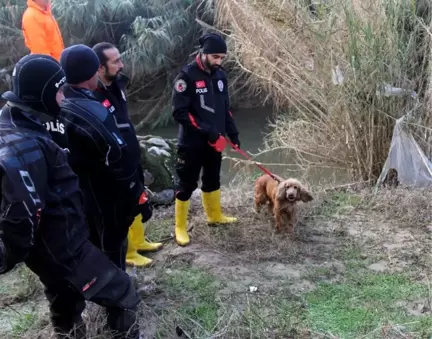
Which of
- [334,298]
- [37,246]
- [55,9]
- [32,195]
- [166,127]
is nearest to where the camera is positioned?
[32,195]

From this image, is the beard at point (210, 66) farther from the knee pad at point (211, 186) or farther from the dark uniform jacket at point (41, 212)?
the dark uniform jacket at point (41, 212)

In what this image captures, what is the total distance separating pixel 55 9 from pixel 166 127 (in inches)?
144

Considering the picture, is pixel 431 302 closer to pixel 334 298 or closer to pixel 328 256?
pixel 334 298

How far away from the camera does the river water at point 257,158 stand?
7.73 metres

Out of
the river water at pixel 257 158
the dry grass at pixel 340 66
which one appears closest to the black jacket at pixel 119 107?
the dry grass at pixel 340 66

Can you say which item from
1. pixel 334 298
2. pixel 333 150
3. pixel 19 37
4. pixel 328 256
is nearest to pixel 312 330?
pixel 334 298

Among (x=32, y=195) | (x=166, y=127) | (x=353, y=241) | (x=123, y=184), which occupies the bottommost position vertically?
(x=166, y=127)

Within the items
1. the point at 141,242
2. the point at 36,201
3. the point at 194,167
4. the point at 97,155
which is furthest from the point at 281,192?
the point at 36,201

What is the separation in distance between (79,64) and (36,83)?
24.9 inches

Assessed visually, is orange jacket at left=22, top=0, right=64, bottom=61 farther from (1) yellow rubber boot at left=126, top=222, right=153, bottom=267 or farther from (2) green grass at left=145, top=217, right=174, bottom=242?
(1) yellow rubber boot at left=126, top=222, right=153, bottom=267

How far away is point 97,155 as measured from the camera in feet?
10.7

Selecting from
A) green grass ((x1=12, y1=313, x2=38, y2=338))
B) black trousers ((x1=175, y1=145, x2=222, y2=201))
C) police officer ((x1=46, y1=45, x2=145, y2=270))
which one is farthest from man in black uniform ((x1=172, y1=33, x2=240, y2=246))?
green grass ((x1=12, y1=313, x2=38, y2=338))

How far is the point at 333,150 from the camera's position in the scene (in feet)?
23.9

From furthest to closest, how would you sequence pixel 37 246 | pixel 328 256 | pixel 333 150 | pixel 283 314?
1. pixel 333 150
2. pixel 328 256
3. pixel 283 314
4. pixel 37 246
